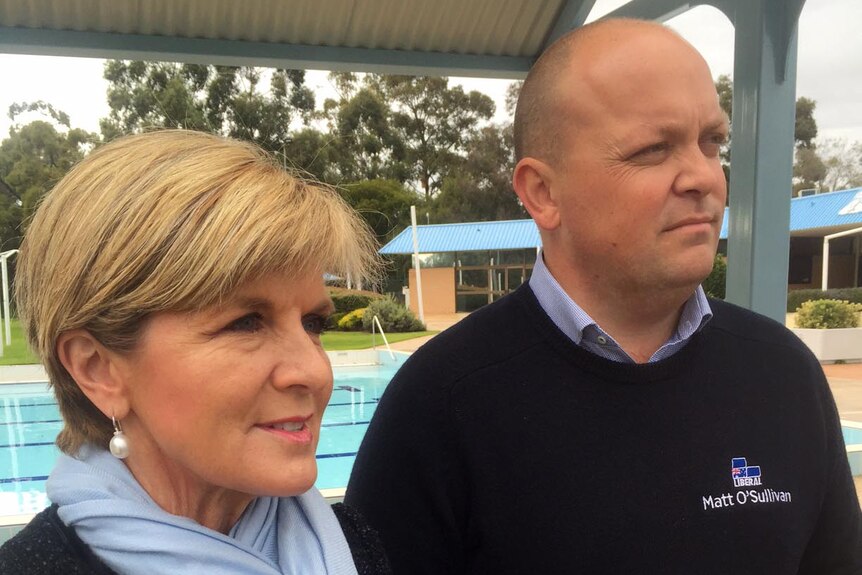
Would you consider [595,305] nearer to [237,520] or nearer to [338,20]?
[237,520]

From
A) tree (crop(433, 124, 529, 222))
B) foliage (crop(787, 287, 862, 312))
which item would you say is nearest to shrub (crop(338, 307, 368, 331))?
tree (crop(433, 124, 529, 222))

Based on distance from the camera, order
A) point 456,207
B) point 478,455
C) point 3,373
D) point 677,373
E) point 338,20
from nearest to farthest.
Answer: point 478,455 → point 677,373 → point 338,20 → point 3,373 → point 456,207

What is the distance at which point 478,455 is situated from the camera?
51.4 inches

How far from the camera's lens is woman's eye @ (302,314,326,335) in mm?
1047

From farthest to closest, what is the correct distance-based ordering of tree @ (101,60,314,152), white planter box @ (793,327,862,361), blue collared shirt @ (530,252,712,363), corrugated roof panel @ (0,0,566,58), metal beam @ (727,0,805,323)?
tree @ (101,60,314,152) → white planter box @ (793,327,862,361) → corrugated roof panel @ (0,0,566,58) → metal beam @ (727,0,805,323) → blue collared shirt @ (530,252,712,363)

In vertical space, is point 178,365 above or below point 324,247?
below

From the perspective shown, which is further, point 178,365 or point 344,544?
point 344,544

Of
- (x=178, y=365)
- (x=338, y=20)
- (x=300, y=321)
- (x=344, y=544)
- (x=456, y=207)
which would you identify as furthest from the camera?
(x=456, y=207)

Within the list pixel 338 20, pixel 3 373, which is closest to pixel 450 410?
pixel 338 20

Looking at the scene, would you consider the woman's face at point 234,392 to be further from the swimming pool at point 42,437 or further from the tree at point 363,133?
the tree at point 363,133

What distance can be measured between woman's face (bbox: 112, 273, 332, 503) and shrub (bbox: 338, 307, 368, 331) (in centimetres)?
2065

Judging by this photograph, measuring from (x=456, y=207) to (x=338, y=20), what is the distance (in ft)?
89.7

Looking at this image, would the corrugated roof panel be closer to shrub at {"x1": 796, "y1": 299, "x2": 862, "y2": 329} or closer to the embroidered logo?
the embroidered logo

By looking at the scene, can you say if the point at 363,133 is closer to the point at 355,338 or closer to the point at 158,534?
the point at 355,338
